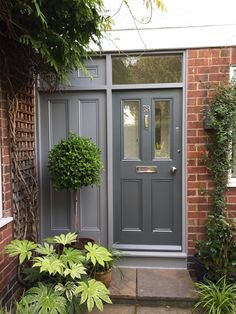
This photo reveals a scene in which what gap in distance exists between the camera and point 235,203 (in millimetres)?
3312

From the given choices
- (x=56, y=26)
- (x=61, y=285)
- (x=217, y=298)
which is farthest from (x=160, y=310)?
(x=56, y=26)

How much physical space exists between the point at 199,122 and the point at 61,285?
217cm

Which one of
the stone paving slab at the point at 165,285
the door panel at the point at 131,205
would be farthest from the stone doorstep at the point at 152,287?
the door panel at the point at 131,205

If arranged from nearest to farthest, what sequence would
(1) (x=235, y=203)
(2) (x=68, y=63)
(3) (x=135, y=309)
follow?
1. (2) (x=68, y=63)
2. (3) (x=135, y=309)
3. (1) (x=235, y=203)

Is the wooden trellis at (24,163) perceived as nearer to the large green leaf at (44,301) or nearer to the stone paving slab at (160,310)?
the large green leaf at (44,301)

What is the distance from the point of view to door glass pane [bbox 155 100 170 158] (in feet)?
11.4

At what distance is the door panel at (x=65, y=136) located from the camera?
11.4 ft

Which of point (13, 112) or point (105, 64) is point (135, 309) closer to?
point (13, 112)

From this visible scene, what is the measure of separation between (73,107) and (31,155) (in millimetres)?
738

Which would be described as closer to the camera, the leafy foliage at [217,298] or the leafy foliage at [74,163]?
the leafy foliage at [217,298]

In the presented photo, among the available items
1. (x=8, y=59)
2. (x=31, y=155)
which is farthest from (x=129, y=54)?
(x=31, y=155)

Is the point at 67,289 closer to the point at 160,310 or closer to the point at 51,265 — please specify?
the point at 51,265

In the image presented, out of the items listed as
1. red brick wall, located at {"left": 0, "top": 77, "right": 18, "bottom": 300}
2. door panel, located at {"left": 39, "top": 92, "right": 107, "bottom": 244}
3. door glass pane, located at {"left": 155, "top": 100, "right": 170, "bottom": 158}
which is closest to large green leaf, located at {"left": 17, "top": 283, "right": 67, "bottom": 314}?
red brick wall, located at {"left": 0, "top": 77, "right": 18, "bottom": 300}

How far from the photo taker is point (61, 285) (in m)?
2.38
